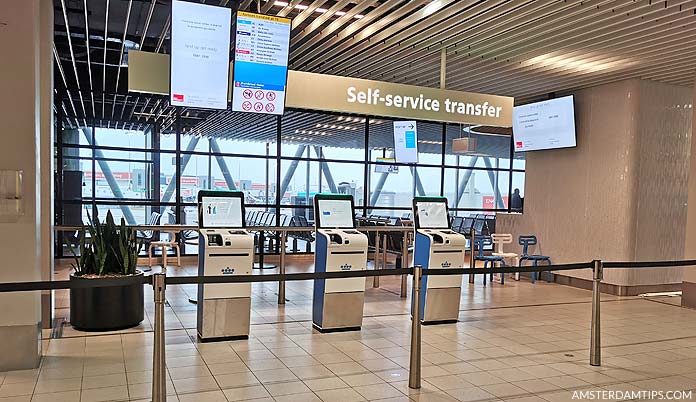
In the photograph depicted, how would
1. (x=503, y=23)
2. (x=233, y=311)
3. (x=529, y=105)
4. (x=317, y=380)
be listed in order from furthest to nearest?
(x=529, y=105) → (x=503, y=23) → (x=233, y=311) → (x=317, y=380)

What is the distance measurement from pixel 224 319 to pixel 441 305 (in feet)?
7.57

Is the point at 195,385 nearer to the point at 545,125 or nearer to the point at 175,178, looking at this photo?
the point at 545,125

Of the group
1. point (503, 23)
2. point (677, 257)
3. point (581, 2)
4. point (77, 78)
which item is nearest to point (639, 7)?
point (581, 2)

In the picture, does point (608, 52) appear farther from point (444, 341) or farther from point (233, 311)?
point (233, 311)

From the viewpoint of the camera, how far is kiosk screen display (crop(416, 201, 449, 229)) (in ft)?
20.1

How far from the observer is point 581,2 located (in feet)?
16.7

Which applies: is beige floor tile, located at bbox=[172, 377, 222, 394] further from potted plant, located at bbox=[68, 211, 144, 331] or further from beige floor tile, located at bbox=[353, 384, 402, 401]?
potted plant, located at bbox=[68, 211, 144, 331]

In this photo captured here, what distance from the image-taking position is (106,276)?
5.23 m

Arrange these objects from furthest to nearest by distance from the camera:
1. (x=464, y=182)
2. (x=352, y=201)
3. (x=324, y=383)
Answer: (x=464, y=182) → (x=352, y=201) → (x=324, y=383)

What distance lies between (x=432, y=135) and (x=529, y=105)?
4938 millimetres

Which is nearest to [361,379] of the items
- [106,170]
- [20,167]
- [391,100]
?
[20,167]

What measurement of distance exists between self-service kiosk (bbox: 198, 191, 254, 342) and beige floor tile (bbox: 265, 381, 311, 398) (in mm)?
1251

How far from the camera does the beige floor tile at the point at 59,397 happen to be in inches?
141

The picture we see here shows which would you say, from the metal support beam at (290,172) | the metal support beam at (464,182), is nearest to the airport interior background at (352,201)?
the metal support beam at (290,172)
